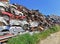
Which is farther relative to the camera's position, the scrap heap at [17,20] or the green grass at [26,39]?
the scrap heap at [17,20]

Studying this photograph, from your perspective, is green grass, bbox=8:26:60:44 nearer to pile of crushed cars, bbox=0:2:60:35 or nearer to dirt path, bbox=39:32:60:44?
dirt path, bbox=39:32:60:44

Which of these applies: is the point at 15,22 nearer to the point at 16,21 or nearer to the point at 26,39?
the point at 16,21

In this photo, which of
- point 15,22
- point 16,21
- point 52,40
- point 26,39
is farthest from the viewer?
point 52,40

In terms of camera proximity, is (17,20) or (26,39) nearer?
(26,39)

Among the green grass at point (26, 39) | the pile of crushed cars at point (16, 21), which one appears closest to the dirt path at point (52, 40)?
the green grass at point (26, 39)

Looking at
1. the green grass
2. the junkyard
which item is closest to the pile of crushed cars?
the junkyard

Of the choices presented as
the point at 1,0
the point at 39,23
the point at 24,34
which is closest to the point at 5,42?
the point at 24,34

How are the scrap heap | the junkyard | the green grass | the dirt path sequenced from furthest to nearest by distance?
the dirt path < the scrap heap < the junkyard < the green grass

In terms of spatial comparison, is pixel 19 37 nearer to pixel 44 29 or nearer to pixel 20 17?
pixel 20 17

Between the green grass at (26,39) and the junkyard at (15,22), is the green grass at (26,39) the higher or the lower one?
the lower one

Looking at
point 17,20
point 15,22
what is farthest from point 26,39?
point 17,20

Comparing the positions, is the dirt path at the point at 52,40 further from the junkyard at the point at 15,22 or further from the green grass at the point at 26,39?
the junkyard at the point at 15,22

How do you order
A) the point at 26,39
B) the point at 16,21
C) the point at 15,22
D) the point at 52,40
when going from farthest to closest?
the point at 52,40 < the point at 16,21 < the point at 15,22 < the point at 26,39

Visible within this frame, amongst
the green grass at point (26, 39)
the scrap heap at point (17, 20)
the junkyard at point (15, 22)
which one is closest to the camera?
the green grass at point (26, 39)
